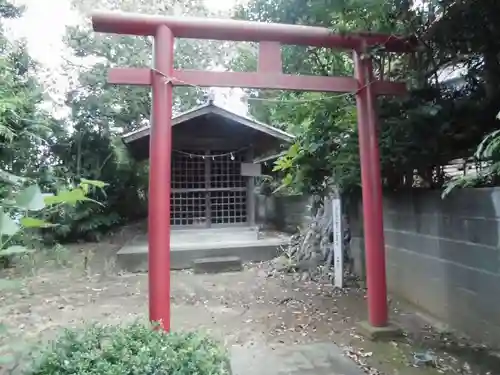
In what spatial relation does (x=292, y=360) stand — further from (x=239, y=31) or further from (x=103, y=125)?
(x=103, y=125)

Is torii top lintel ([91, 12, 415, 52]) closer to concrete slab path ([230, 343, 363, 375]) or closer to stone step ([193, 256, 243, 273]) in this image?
concrete slab path ([230, 343, 363, 375])

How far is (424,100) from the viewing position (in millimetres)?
4672

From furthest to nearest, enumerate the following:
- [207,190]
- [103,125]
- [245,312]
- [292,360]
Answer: [103,125], [207,190], [245,312], [292,360]

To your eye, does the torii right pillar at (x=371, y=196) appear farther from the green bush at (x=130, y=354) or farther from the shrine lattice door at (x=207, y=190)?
the shrine lattice door at (x=207, y=190)

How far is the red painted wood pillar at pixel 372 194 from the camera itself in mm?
4449

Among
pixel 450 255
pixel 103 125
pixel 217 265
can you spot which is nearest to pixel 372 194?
pixel 450 255

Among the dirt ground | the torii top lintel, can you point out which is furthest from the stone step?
the torii top lintel

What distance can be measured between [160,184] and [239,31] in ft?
5.39

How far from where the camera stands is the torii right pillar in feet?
14.6

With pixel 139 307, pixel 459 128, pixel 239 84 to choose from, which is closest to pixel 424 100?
pixel 459 128

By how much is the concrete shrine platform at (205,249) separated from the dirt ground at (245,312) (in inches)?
15.4

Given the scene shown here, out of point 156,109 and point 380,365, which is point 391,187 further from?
point 156,109

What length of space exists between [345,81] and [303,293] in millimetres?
3293

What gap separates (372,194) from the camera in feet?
14.8
